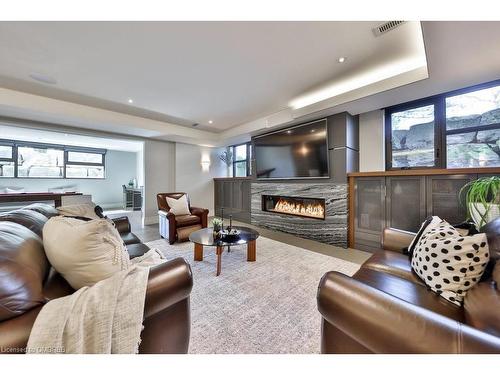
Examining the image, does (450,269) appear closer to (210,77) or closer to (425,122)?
(425,122)

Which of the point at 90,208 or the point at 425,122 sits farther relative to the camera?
the point at 425,122

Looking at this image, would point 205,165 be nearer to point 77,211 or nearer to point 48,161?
point 77,211

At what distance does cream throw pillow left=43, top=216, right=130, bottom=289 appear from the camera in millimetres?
966

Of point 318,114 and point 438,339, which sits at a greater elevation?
point 318,114

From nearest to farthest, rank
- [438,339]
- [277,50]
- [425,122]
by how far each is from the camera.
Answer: [438,339]
[277,50]
[425,122]

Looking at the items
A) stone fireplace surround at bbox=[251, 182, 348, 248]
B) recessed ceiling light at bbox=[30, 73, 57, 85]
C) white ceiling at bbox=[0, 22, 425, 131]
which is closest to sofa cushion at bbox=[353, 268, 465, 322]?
stone fireplace surround at bbox=[251, 182, 348, 248]

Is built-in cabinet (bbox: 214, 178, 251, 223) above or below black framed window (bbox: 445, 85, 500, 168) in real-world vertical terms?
below

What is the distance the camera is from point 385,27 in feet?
5.74

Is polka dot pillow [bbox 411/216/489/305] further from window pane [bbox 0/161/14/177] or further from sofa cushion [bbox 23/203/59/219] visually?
window pane [bbox 0/161/14/177]

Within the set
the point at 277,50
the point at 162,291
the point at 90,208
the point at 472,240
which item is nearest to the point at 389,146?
the point at 277,50

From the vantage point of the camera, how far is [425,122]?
2.89m

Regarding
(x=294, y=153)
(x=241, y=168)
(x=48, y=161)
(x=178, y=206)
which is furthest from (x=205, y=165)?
(x=48, y=161)

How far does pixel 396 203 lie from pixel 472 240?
78.4 inches

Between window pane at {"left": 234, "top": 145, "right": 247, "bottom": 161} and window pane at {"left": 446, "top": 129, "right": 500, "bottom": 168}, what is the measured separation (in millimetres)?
4314
